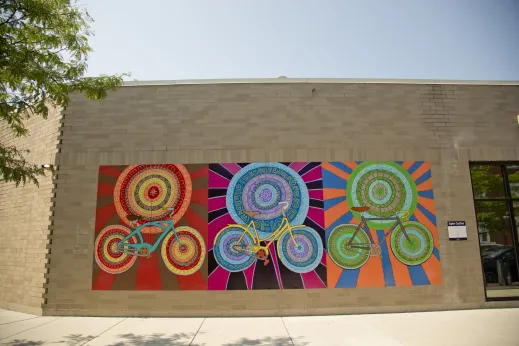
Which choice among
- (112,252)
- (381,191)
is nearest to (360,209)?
(381,191)

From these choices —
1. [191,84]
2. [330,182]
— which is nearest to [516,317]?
[330,182]

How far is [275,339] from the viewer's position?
6090 mm

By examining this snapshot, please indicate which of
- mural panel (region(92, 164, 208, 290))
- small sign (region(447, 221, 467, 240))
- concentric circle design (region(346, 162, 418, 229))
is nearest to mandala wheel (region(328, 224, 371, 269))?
concentric circle design (region(346, 162, 418, 229))

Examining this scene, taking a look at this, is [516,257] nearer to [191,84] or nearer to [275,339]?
[275,339]

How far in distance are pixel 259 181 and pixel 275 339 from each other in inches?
146

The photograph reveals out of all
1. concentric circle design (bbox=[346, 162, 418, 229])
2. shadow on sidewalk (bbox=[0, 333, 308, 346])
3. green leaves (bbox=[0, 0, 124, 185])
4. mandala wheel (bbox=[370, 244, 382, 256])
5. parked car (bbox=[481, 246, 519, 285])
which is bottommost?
shadow on sidewalk (bbox=[0, 333, 308, 346])

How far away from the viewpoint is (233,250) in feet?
26.5

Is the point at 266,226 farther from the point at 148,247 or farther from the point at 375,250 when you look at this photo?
the point at 148,247

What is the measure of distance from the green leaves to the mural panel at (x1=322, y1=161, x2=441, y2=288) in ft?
19.8

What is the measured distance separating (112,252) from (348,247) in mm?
5897

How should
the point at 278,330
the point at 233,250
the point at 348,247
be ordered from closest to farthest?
the point at 278,330 → the point at 233,250 → the point at 348,247

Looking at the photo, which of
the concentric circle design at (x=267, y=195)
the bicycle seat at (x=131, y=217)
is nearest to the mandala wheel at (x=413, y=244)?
the concentric circle design at (x=267, y=195)

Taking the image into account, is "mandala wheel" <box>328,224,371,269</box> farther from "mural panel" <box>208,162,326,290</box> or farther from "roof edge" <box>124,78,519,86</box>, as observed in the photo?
"roof edge" <box>124,78,519,86</box>

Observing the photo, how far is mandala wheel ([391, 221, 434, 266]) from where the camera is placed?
8.26 m
